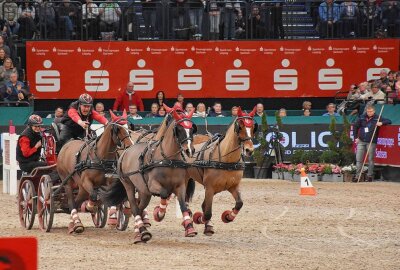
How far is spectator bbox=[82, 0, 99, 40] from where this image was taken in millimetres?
27938

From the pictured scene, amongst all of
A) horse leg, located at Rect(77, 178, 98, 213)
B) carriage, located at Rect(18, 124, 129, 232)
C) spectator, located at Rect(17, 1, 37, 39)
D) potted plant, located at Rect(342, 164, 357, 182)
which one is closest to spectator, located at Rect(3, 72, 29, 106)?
spectator, located at Rect(17, 1, 37, 39)

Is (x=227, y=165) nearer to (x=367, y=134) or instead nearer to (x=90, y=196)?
(x=90, y=196)

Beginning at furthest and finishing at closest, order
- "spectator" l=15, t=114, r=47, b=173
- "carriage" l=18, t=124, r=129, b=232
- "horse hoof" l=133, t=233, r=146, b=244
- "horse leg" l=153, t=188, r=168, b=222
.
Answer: "spectator" l=15, t=114, r=47, b=173 → "carriage" l=18, t=124, r=129, b=232 → "horse hoof" l=133, t=233, r=146, b=244 → "horse leg" l=153, t=188, r=168, b=222

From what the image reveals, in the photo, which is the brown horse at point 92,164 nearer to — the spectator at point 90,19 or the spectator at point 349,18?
the spectator at point 90,19

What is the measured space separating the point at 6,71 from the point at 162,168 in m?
A: 13.8

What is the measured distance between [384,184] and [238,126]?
464 inches

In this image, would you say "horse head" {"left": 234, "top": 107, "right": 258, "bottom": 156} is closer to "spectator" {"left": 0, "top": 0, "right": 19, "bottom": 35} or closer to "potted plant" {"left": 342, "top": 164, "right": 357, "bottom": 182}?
"potted plant" {"left": 342, "top": 164, "right": 357, "bottom": 182}

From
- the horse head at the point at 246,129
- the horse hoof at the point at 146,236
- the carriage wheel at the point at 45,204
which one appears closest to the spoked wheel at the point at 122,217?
the carriage wheel at the point at 45,204

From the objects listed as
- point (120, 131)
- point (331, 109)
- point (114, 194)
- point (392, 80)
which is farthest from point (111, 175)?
point (392, 80)

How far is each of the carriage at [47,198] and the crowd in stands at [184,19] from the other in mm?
11786

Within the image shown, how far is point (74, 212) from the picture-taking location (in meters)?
14.8

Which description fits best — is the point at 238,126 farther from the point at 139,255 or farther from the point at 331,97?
the point at 331,97

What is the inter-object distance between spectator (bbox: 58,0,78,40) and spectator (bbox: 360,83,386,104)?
25.3ft

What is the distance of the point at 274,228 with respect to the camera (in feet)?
52.1
